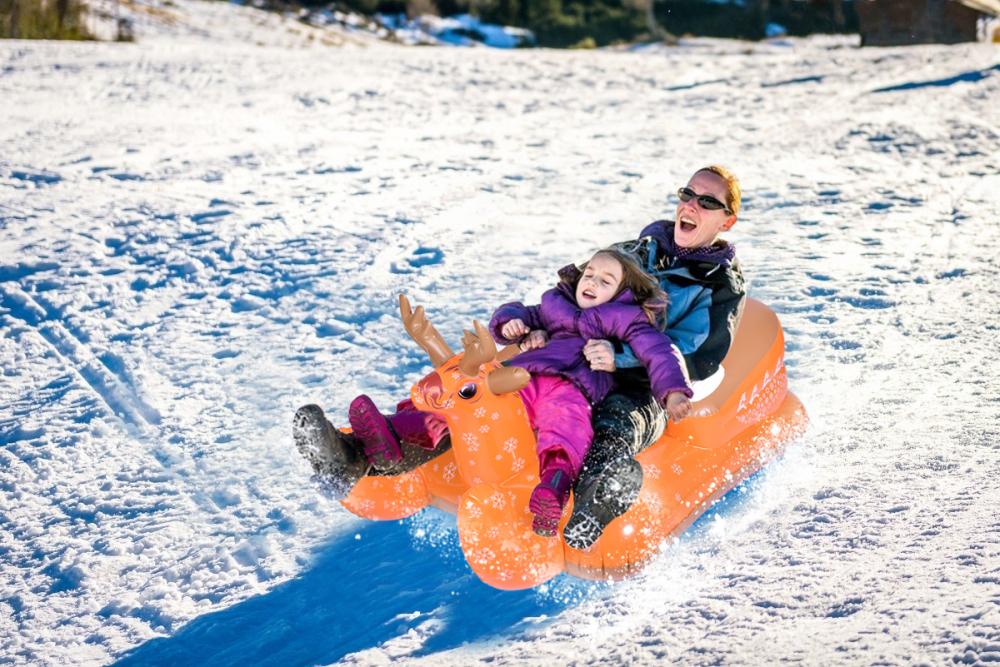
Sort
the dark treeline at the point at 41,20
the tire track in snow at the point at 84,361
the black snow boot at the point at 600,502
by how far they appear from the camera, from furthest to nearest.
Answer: the dark treeline at the point at 41,20 < the tire track in snow at the point at 84,361 < the black snow boot at the point at 600,502

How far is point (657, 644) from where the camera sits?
2.92 meters

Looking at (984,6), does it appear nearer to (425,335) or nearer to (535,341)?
(535,341)

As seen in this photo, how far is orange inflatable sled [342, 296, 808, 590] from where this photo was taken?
320 cm

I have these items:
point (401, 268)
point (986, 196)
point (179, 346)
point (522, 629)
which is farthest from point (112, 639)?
point (986, 196)

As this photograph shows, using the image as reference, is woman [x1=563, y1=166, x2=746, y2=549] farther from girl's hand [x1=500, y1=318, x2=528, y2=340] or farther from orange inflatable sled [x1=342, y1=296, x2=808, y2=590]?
girl's hand [x1=500, y1=318, x2=528, y2=340]

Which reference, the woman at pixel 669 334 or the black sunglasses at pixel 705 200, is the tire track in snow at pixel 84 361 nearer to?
the woman at pixel 669 334

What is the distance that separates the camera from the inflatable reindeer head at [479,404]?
321cm

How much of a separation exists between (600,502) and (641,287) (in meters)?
0.72

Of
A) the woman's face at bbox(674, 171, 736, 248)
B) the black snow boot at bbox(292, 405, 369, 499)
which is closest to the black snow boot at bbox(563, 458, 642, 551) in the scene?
the black snow boot at bbox(292, 405, 369, 499)

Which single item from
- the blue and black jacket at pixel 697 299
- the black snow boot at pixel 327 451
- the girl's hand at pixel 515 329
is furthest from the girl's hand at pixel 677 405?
the black snow boot at pixel 327 451

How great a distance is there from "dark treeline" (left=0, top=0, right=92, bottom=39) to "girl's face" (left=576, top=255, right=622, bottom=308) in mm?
9185

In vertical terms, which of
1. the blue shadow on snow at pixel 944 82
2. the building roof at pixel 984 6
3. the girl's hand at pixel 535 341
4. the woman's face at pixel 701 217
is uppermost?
the building roof at pixel 984 6

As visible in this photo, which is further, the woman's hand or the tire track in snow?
the tire track in snow

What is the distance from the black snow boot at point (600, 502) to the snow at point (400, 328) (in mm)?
236
